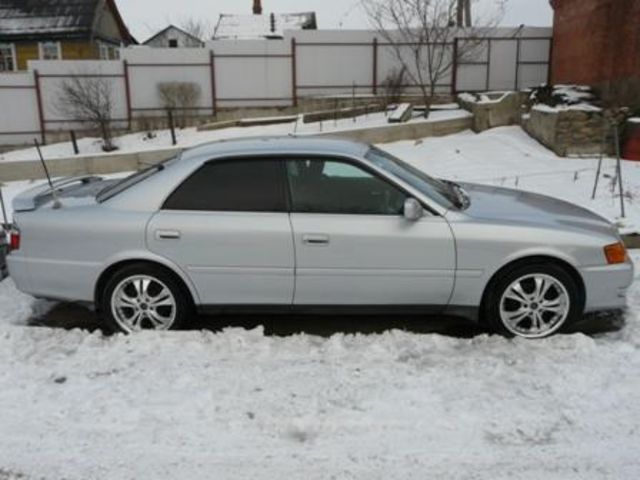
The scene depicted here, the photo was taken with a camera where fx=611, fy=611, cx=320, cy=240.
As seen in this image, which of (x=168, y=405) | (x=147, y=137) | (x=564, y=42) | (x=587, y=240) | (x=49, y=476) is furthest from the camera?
(x=147, y=137)

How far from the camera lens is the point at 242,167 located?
4.60 meters

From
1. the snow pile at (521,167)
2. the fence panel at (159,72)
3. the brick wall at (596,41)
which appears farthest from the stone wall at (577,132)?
the fence panel at (159,72)

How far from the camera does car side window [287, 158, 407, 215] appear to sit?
4453 millimetres

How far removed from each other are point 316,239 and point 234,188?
75 cm

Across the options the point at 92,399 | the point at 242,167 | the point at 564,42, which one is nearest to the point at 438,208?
the point at 242,167

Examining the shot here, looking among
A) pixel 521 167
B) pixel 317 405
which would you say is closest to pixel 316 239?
pixel 317 405

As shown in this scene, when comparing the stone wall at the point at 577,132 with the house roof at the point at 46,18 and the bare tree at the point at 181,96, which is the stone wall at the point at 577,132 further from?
the house roof at the point at 46,18

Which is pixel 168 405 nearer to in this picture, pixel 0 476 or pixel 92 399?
pixel 92 399

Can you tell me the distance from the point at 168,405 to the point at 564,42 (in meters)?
18.9

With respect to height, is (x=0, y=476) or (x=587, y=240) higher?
(x=587, y=240)

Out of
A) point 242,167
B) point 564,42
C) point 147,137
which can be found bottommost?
point 147,137

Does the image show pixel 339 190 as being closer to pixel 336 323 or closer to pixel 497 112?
pixel 336 323

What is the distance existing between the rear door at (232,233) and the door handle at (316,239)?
11cm

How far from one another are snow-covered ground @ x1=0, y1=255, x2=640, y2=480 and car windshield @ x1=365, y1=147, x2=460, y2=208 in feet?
3.41
